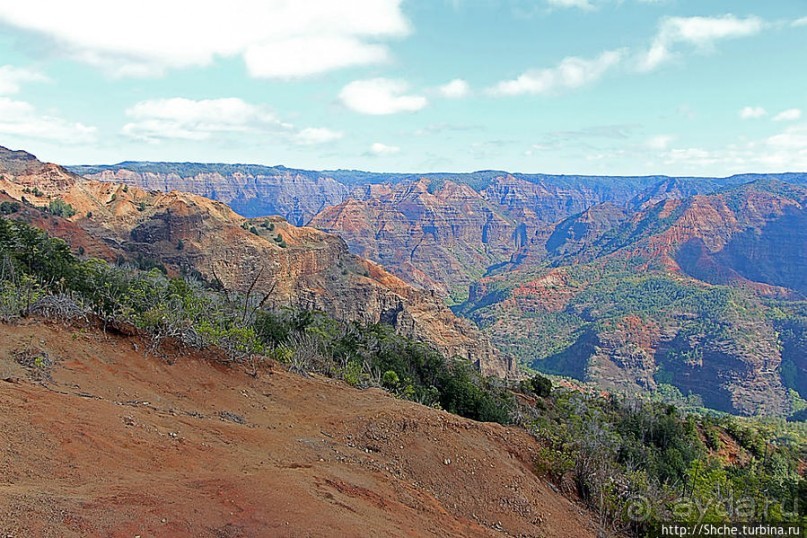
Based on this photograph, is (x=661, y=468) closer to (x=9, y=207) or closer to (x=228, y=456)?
(x=228, y=456)

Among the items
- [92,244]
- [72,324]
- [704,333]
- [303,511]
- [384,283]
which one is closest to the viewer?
[303,511]

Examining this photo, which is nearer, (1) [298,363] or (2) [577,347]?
(1) [298,363]

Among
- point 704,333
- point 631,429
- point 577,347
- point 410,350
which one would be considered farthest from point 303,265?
point 704,333

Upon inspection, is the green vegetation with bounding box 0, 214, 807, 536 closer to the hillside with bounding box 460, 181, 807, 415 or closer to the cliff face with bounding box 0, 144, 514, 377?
the cliff face with bounding box 0, 144, 514, 377

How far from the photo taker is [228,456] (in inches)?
503

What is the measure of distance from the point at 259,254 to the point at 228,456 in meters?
68.3

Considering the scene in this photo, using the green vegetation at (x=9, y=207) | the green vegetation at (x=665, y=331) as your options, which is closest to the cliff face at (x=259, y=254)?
the green vegetation at (x=9, y=207)

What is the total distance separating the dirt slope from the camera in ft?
29.8

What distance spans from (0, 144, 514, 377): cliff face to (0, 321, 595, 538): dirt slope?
51049 millimetres

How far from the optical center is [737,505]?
15.4m

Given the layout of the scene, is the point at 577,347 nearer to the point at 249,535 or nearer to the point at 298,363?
the point at 298,363

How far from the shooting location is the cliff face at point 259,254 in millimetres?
75438

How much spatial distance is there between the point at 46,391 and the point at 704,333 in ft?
499

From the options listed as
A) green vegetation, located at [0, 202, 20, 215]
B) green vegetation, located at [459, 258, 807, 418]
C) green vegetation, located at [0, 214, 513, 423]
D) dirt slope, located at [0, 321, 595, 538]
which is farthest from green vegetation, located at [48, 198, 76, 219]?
green vegetation, located at [459, 258, 807, 418]
